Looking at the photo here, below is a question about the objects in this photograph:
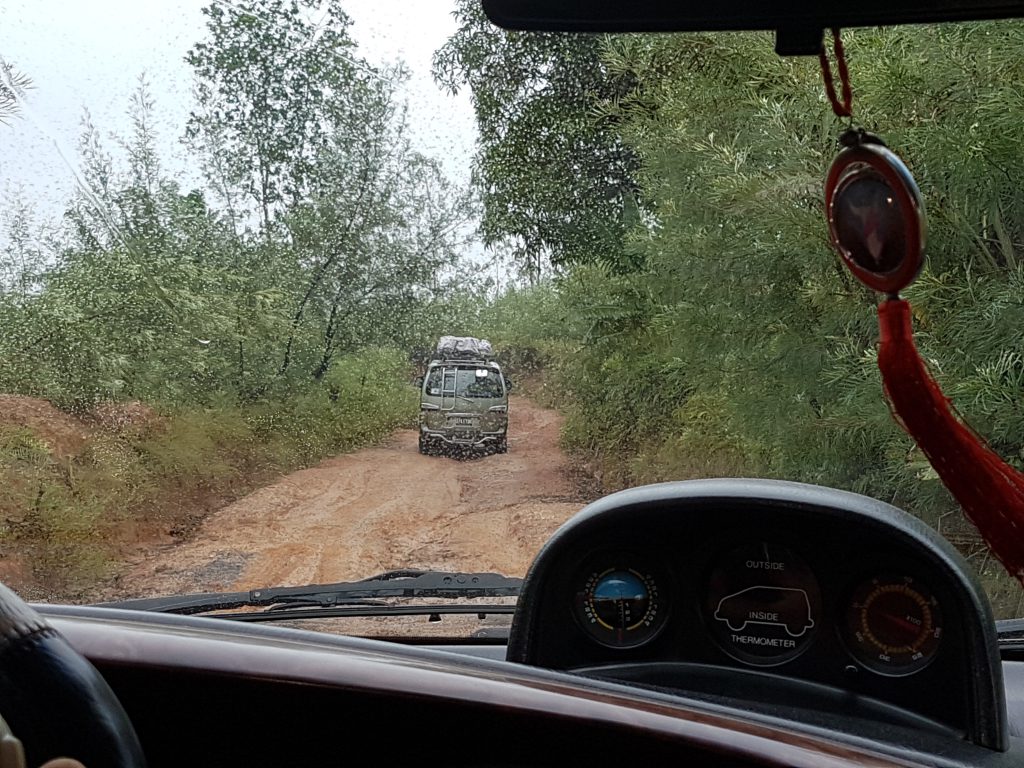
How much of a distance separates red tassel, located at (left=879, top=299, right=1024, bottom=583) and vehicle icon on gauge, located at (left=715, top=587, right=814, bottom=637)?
2.62 ft

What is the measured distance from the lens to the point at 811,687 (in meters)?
2.24

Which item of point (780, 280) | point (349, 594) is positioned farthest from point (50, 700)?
point (780, 280)

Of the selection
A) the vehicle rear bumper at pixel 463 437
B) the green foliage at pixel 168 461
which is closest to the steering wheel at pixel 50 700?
the green foliage at pixel 168 461

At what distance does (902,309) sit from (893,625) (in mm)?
941

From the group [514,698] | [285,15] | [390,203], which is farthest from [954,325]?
[285,15]

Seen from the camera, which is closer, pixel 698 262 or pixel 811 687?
pixel 811 687

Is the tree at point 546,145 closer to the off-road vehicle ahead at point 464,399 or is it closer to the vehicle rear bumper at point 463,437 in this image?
the off-road vehicle ahead at point 464,399

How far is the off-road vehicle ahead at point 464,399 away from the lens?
13.1 feet

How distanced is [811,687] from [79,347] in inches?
108

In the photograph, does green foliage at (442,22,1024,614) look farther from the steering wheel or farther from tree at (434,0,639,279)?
the steering wheel

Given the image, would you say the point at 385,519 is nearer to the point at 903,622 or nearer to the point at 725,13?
the point at 903,622

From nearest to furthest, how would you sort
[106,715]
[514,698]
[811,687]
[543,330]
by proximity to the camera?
[106,715], [514,698], [811,687], [543,330]

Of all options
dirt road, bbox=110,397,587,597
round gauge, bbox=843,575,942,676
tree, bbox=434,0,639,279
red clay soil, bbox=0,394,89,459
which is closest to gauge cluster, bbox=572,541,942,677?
round gauge, bbox=843,575,942,676

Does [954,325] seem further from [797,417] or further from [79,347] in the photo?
[79,347]
